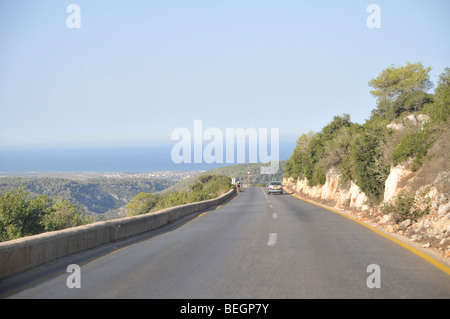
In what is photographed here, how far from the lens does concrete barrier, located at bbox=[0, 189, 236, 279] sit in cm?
757

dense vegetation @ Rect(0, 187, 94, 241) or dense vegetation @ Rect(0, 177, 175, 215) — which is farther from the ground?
dense vegetation @ Rect(0, 187, 94, 241)

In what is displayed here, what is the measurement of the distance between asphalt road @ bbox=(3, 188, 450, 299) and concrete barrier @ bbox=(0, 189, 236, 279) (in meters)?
0.33

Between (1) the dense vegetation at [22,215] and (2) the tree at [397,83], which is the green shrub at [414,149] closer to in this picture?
(1) the dense vegetation at [22,215]

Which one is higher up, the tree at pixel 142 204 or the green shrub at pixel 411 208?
the green shrub at pixel 411 208

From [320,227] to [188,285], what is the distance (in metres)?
9.26

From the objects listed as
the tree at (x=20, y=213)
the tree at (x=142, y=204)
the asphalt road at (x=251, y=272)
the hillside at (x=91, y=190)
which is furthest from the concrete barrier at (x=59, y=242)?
the hillside at (x=91, y=190)

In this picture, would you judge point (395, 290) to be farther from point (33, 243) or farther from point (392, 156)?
point (392, 156)

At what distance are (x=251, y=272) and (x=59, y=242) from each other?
4551mm

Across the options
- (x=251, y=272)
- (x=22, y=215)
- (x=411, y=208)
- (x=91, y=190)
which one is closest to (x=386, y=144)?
(x=411, y=208)

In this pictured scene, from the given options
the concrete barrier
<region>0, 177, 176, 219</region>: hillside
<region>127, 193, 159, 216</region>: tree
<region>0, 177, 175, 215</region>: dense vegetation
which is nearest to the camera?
the concrete barrier

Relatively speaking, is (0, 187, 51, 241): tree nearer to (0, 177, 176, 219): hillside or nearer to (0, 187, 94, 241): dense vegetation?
(0, 187, 94, 241): dense vegetation

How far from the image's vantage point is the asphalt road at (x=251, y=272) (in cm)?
623

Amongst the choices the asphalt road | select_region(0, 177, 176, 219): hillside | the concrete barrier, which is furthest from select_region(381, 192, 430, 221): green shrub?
select_region(0, 177, 176, 219): hillside

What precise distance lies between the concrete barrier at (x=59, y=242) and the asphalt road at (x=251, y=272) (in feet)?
1.09
